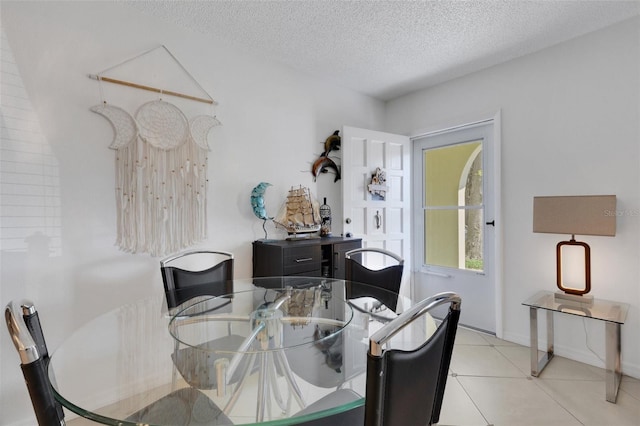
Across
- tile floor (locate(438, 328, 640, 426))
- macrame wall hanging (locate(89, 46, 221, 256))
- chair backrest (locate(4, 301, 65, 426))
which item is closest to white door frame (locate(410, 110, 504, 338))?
tile floor (locate(438, 328, 640, 426))

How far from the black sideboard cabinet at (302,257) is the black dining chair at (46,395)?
1.33 m

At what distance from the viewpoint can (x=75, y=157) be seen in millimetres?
1914

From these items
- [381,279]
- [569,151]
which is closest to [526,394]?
[381,279]

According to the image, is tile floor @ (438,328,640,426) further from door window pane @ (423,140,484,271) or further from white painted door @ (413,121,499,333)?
door window pane @ (423,140,484,271)

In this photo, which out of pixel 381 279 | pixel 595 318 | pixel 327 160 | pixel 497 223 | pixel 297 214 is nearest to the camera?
pixel 595 318

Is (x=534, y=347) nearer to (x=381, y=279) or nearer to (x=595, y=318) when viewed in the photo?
(x=595, y=318)

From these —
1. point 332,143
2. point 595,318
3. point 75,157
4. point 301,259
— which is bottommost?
point 595,318

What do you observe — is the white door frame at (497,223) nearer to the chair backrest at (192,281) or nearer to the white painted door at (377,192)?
the white painted door at (377,192)

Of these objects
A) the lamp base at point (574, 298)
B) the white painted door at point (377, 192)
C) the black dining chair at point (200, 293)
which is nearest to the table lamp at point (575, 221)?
the lamp base at point (574, 298)

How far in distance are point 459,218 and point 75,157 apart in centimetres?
327

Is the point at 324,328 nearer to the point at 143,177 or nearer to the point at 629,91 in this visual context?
the point at 143,177

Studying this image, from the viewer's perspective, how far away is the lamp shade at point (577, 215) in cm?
210

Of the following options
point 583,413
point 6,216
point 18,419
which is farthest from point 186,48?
point 583,413

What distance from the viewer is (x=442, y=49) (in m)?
2.64
